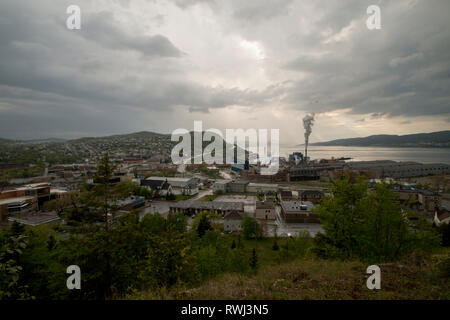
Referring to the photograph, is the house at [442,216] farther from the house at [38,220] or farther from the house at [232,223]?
the house at [38,220]

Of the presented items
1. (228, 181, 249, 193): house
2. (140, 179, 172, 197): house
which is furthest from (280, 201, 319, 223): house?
(140, 179, 172, 197): house

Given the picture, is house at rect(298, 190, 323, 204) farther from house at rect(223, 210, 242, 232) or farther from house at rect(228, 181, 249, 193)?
house at rect(223, 210, 242, 232)

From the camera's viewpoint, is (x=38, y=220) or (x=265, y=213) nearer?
(x=38, y=220)

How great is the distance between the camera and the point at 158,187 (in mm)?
38344

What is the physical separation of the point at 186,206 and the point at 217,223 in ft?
21.8

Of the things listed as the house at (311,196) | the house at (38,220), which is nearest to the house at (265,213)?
the house at (311,196)

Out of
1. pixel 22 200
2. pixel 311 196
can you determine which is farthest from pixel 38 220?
pixel 311 196

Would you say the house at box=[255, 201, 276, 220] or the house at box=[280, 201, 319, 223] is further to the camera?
the house at box=[255, 201, 276, 220]

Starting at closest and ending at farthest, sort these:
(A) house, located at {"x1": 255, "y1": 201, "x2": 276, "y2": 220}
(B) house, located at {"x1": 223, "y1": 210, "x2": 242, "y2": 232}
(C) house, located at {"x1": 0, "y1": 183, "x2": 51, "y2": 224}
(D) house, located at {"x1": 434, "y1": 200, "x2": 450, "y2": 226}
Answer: (D) house, located at {"x1": 434, "y1": 200, "x2": 450, "y2": 226}
(B) house, located at {"x1": 223, "y1": 210, "x2": 242, "y2": 232}
(C) house, located at {"x1": 0, "y1": 183, "x2": 51, "y2": 224}
(A) house, located at {"x1": 255, "y1": 201, "x2": 276, "y2": 220}

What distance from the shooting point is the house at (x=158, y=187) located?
1482 inches

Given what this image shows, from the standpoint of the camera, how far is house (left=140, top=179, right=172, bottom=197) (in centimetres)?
3764

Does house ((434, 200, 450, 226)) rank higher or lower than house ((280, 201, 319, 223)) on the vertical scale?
higher

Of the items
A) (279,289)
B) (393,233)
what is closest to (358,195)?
(393,233)

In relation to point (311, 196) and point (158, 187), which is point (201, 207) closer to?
point (158, 187)
